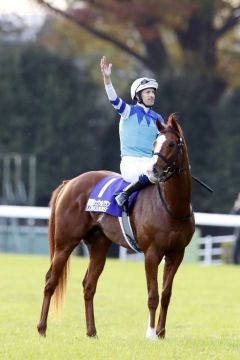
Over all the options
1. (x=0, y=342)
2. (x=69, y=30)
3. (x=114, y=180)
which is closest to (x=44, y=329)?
(x=0, y=342)

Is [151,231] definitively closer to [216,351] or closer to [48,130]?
[216,351]

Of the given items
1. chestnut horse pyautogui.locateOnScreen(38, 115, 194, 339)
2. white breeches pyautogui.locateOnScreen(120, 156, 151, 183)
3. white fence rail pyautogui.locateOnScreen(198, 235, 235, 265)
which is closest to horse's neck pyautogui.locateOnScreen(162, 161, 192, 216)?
chestnut horse pyautogui.locateOnScreen(38, 115, 194, 339)

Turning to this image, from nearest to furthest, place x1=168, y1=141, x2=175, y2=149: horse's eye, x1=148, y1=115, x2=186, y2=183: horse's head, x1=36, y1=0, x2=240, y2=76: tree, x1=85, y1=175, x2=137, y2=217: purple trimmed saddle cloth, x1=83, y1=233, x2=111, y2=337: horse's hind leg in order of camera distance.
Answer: x1=148, y1=115, x2=186, y2=183: horse's head → x1=168, y1=141, x2=175, y2=149: horse's eye → x1=85, y1=175, x2=137, y2=217: purple trimmed saddle cloth → x1=83, y1=233, x2=111, y2=337: horse's hind leg → x1=36, y1=0, x2=240, y2=76: tree

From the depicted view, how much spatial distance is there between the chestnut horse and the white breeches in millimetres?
179

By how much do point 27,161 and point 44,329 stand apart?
1997 centimetres

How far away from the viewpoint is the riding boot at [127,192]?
9469 mm

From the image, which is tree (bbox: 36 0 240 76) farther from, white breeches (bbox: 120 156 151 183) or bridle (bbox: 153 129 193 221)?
bridle (bbox: 153 129 193 221)

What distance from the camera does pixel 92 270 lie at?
33.4 feet

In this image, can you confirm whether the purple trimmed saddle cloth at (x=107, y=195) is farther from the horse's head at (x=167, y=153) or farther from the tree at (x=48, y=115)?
the tree at (x=48, y=115)

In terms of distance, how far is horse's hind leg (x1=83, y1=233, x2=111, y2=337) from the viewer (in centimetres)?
993

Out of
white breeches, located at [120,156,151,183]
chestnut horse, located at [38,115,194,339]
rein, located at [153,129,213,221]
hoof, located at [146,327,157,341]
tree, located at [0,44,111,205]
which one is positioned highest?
rein, located at [153,129,213,221]

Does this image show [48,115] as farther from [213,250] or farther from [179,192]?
[179,192]

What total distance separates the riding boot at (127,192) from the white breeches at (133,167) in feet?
0.40

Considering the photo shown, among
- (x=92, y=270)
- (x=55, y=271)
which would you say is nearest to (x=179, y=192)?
(x=92, y=270)
